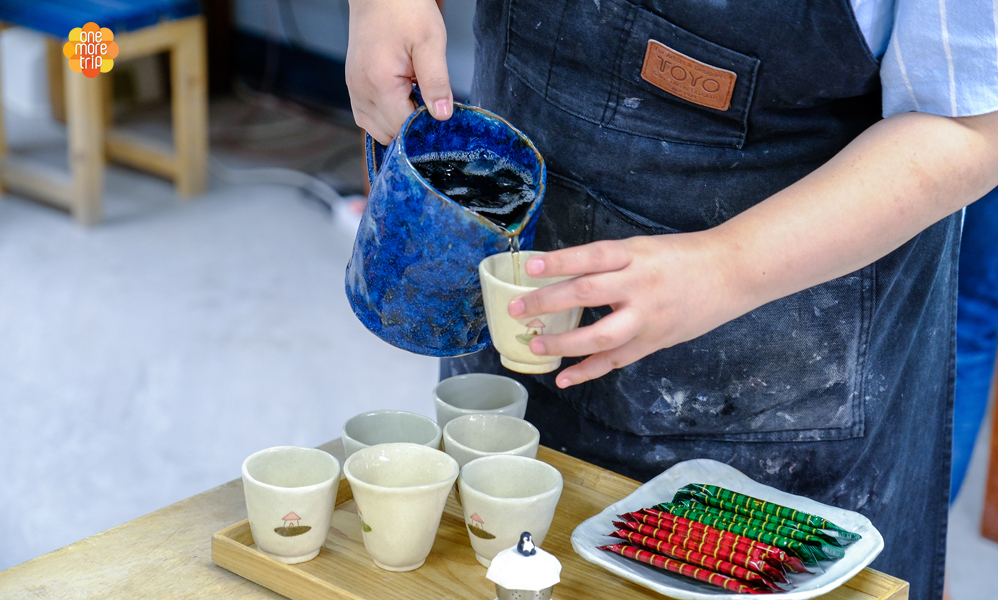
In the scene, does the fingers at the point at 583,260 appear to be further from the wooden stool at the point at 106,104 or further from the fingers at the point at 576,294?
the wooden stool at the point at 106,104

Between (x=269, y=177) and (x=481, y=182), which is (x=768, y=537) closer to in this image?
(x=481, y=182)

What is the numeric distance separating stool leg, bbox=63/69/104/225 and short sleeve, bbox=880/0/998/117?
8.66 feet

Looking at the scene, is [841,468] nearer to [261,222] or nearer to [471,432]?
[471,432]

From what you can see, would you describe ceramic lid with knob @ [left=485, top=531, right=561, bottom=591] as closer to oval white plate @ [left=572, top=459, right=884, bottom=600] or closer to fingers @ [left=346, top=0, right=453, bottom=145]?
oval white plate @ [left=572, top=459, right=884, bottom=600]

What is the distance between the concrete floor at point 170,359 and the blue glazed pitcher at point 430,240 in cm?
134

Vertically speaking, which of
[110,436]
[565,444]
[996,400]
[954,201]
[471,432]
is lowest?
[110,436]

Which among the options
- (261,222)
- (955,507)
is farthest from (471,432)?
(261,222)

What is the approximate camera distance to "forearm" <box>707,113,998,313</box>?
744 millimetres

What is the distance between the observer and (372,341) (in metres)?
2.71

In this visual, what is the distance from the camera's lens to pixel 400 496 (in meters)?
0.77

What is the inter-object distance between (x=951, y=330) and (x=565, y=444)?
0.44 metres

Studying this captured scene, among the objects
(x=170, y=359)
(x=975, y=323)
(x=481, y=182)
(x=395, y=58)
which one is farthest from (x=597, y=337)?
(x=170, y=359)

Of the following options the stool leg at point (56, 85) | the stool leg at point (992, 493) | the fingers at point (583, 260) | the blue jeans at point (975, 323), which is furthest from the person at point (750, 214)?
the stool leg at point (56, 85)

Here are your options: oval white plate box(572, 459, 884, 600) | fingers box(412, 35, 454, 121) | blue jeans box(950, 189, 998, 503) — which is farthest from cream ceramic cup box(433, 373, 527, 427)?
blue jeans box(950, 189, 998, 503)
